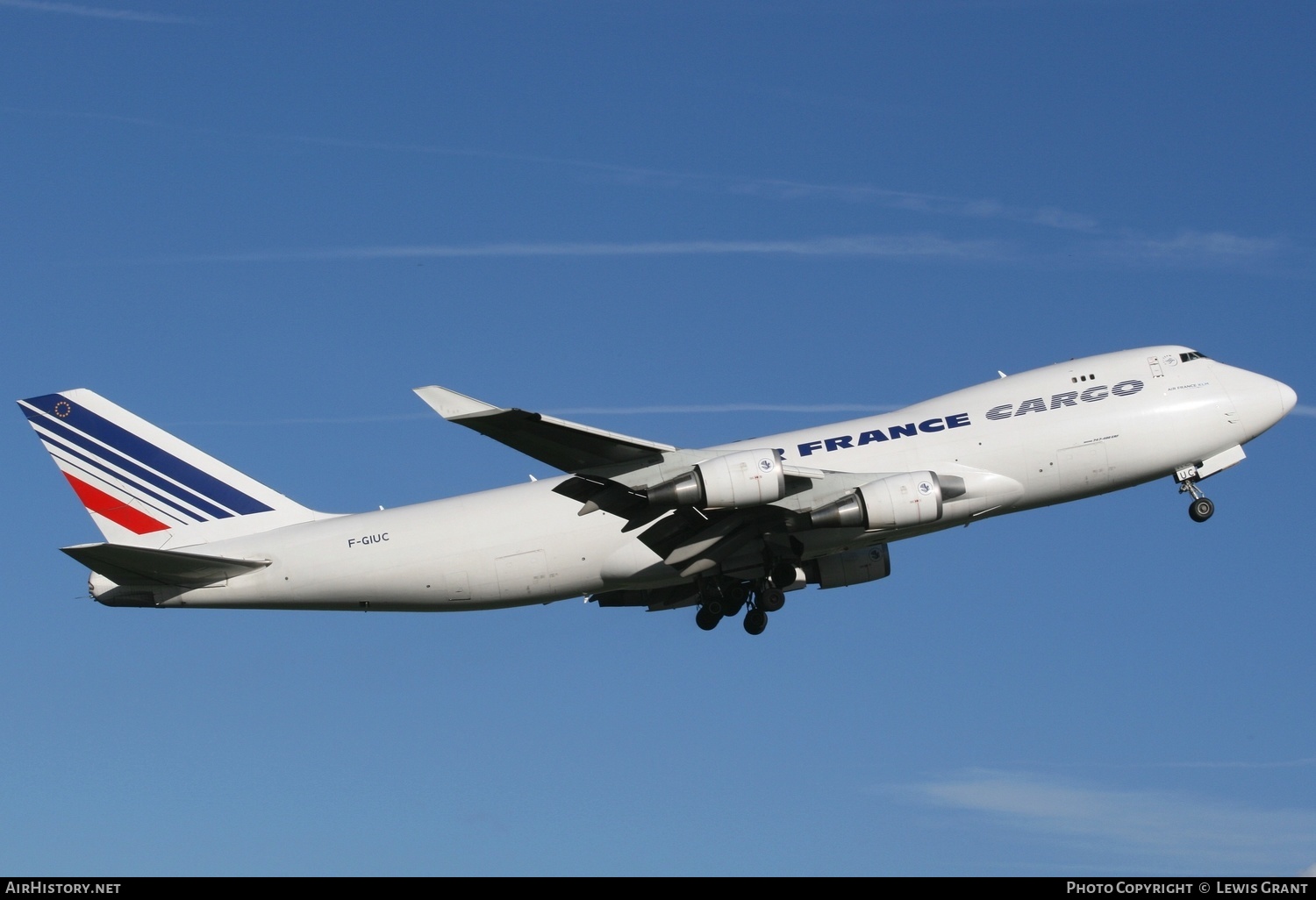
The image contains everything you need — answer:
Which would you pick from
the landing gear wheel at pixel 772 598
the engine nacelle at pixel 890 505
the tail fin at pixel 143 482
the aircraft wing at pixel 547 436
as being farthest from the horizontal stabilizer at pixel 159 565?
the engine nacelle at pixel 890 505

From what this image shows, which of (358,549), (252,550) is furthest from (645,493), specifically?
(252,550)

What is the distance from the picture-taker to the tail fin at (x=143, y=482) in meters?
41.9

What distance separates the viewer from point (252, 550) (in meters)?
40.8

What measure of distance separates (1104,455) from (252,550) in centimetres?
2432

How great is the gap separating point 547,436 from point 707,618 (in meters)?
10.0

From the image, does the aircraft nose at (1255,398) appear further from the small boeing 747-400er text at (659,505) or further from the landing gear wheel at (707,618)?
the landing gear wheel at (707,618)

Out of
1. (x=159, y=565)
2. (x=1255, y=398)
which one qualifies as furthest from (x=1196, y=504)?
(x=159, y=565)

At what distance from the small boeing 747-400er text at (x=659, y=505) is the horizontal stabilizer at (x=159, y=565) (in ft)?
Result: 0.24

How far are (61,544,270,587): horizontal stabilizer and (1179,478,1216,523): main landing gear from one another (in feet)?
88.1

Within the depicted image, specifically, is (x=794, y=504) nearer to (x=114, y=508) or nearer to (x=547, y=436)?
(x=547, y=436)
